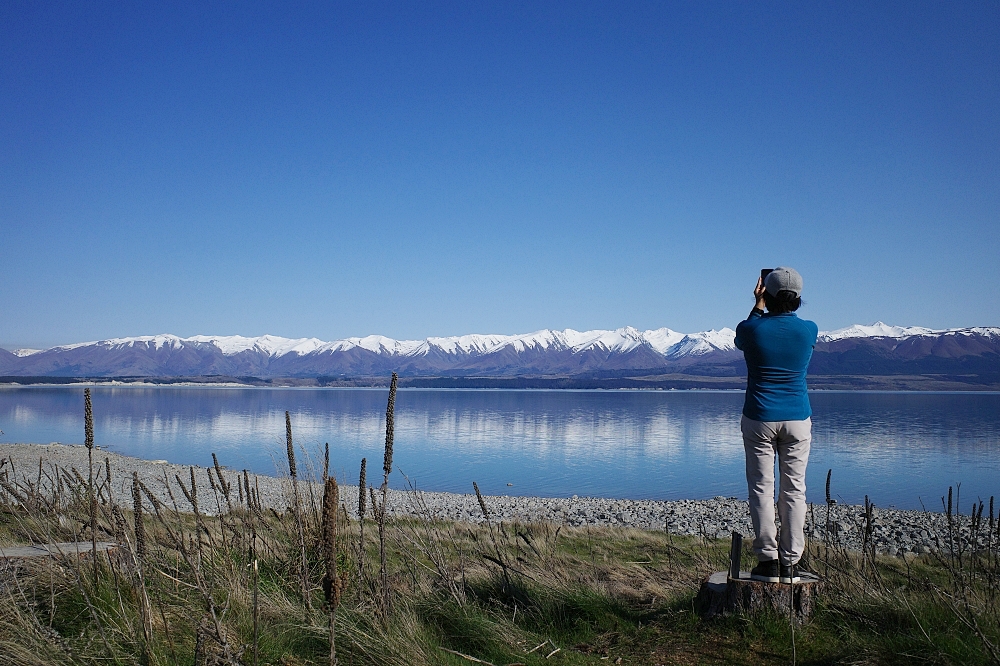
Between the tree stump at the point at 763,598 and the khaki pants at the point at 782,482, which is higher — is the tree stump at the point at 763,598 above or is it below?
below

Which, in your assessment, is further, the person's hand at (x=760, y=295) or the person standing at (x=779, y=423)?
the person's hand at (x=760, y=295)

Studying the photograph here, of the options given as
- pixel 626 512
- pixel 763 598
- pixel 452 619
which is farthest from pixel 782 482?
pixel 626 512

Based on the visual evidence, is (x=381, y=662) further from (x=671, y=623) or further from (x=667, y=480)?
(x=667, y=480)

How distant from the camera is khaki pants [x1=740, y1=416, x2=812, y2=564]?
5.55 meters

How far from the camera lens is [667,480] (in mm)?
37094

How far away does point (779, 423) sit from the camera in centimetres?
555

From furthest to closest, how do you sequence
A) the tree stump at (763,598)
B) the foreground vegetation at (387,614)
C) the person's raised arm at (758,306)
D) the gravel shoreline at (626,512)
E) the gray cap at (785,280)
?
the gravel shoreline at (626,512) → the person's raised arm at (758,306) → the gray cap at (785,280) → the tree stump at (763,598) → the foreground vegetation at (387,614)

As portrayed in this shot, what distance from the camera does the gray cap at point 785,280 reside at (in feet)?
18.7

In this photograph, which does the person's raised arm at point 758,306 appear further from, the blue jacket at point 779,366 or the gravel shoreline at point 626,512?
the gravel shoreline at point 626,512

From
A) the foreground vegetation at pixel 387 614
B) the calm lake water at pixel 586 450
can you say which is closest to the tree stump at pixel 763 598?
the foreground vegetation at pixel 387 614

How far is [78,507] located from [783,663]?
5.27 m

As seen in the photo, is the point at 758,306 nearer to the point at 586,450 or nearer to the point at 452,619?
the point at 452,619

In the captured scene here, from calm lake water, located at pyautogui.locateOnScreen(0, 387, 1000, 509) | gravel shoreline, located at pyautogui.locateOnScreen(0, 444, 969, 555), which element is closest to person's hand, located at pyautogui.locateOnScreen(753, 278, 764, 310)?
gravel shoreline, located at pyautogui.locateOnScreen(0, 444, 969, 555)

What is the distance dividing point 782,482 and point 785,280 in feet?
5.15
